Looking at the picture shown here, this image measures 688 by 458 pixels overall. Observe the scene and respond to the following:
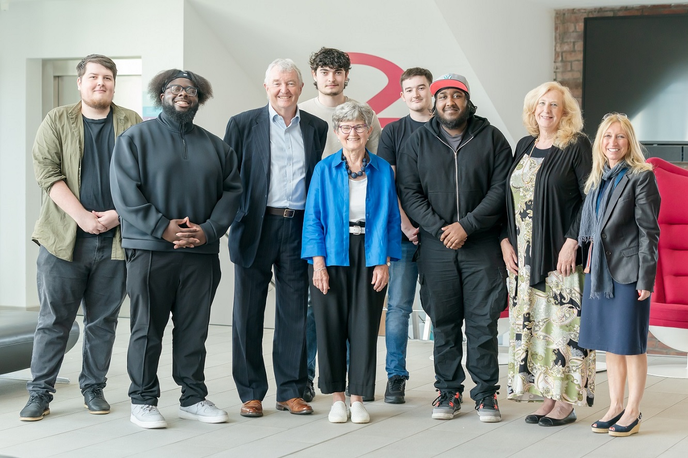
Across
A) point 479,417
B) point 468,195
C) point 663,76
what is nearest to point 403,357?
point 479,417

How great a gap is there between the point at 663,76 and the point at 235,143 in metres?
5.63

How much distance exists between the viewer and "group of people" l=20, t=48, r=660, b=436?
3.88 metres

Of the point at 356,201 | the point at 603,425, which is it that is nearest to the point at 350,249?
the point at 356,201

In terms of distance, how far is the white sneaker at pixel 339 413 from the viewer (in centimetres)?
407

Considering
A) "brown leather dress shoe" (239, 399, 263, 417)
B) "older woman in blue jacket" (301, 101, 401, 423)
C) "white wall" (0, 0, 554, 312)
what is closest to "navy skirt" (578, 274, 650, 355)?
"older woman in blue jacket" (301, 101, 401, 423)

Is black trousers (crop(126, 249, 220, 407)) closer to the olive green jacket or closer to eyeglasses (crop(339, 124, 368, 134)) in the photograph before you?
the olive green jacket

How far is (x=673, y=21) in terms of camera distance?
324 inches

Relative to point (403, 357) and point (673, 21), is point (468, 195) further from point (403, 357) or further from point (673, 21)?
point (673, 21)

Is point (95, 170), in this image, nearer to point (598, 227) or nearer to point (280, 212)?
point (280, 212)

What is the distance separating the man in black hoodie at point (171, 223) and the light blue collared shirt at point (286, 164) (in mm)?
197

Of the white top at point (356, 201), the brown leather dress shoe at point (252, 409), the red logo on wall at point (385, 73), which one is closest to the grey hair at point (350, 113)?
the white top at point (356, 201)

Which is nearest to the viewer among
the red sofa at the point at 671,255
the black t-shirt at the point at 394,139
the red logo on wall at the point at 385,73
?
the black t-shirt at the point at 394,139

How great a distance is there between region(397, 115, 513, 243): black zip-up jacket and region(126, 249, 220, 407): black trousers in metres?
1.08

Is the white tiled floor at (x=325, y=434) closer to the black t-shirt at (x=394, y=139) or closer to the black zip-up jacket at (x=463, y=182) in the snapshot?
the black zip-up jacket at (x=463, y=182)
